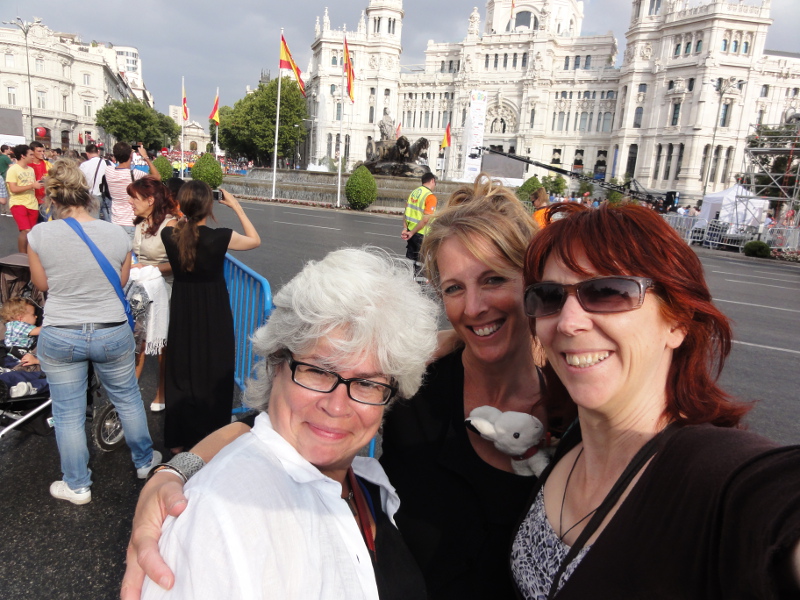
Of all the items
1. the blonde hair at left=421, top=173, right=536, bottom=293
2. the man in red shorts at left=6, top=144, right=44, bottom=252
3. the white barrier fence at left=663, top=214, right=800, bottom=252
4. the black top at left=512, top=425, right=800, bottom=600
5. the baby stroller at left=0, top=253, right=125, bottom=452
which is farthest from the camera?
the white barrier fence at left=663, top=214, right=800, bottom=252

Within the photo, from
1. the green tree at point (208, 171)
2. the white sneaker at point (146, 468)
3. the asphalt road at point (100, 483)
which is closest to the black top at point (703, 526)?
the asphalt road at point (100, 483)

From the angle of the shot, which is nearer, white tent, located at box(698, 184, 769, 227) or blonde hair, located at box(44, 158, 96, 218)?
blonde hair, located at box(44, 158, 96, 218)

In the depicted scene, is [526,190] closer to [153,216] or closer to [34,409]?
[153,216]

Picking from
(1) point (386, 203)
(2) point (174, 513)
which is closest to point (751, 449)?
(2) point (174, 513)

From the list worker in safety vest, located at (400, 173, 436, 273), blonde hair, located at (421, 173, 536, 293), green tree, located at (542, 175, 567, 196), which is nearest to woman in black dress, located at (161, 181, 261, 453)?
blonde hair, located at (421, 173, 536, 293)

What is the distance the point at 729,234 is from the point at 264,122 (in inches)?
2239

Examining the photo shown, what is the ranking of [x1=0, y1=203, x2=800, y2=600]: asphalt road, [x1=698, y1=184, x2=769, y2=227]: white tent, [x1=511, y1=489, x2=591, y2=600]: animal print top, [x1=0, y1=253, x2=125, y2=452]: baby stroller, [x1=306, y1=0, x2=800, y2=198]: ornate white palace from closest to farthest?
[x1=511, y1=489, x2=591, y2=600]: animal print top
[x1=0, y1=203, x2=800, y2=600]: asphalt road
[x1=0, y1=253, x2=125, y2=452]: baby stroller
[x1=698, y1=184, x2=769, y2=227]: white tent
[x1=306, y1=0, x2=800, y2=198]: ornate white palace

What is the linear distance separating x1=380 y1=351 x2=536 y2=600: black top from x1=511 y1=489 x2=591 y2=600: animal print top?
141mm

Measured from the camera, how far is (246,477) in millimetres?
1038

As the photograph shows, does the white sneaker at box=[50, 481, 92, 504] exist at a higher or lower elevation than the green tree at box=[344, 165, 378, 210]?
lower

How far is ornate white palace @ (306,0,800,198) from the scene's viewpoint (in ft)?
190

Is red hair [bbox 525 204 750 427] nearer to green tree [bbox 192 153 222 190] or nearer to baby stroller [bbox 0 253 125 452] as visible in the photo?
baby stroller [bbox 0 253 125 452]

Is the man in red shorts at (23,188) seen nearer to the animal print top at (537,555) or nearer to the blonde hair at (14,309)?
the blonde hair at (14,309)

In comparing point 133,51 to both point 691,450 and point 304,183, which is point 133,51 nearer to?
point 304,183
